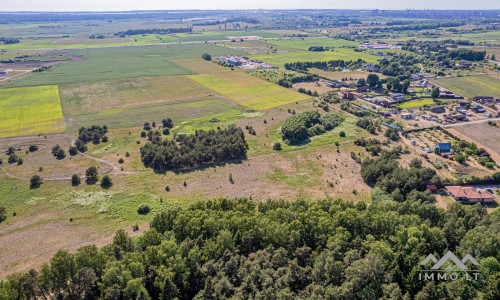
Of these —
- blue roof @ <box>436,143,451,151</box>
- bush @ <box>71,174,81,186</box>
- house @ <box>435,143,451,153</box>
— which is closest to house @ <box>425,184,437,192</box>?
house @ <box>435,143,451,153</box>

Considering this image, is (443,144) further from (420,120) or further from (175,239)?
(175,239)

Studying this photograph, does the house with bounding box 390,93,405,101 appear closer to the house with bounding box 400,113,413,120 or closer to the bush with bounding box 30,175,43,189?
the house with bounding box 400,113,413,120

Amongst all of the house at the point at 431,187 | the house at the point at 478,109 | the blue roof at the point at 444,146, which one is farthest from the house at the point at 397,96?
the house at the point at 431,187

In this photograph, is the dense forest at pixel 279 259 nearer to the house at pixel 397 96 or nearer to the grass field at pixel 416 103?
the grass field at pixel 416 103

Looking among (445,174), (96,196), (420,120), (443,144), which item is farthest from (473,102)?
(96,196)

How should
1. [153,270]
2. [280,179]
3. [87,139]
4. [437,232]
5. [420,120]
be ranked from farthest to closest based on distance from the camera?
[420,120] → [87,139] → [280,179] → [437,232] → [153,270]

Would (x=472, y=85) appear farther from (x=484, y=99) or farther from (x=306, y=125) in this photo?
(x=306, y=125)

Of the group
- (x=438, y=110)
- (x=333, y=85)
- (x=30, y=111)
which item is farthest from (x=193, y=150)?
(x=438, y=110)
